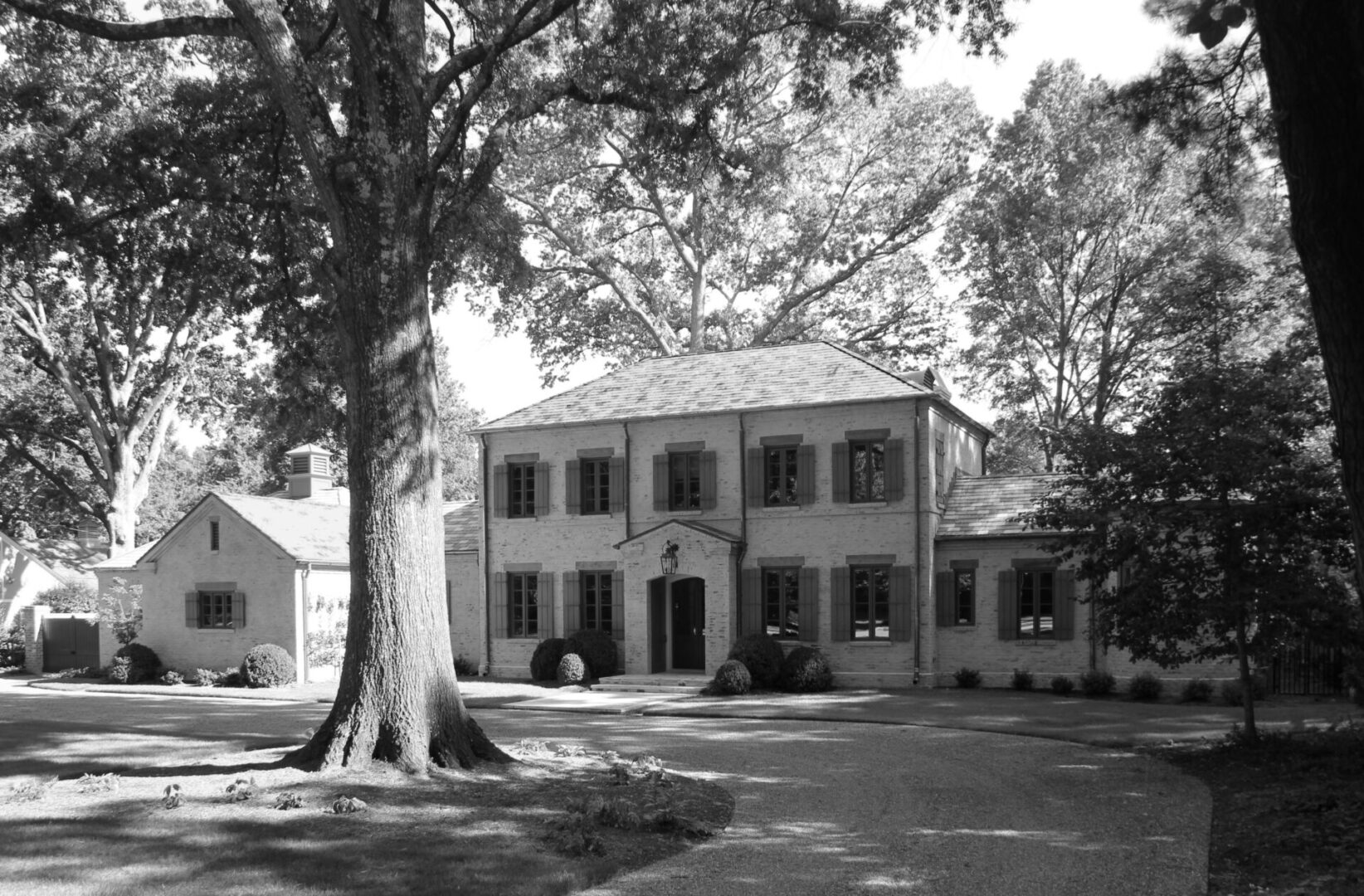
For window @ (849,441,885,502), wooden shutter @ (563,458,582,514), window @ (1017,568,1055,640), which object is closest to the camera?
window @ (1017,568,1055,640)

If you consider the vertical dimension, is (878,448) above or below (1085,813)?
above

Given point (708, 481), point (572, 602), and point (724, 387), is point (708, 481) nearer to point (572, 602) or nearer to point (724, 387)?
point (724, 387)

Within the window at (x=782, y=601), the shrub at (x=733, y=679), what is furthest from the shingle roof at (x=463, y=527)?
the shrub at (x=733, y=679)

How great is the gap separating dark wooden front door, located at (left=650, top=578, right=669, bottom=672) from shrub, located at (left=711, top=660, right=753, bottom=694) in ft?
10.2

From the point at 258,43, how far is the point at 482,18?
149 inches

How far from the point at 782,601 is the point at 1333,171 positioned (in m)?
21.6

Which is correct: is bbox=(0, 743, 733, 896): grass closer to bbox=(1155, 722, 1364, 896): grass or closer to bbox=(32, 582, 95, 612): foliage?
bbox=(1155, 722, 1364, 896): grass

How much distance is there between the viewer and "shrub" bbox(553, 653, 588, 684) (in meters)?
26.1

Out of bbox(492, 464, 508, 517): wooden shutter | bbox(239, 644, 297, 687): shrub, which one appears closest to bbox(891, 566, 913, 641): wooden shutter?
bbox(492, 464, 508, 517): wooden shutter

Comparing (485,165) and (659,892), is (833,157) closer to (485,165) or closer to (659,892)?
(485,165)

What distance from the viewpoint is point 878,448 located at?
25.8m

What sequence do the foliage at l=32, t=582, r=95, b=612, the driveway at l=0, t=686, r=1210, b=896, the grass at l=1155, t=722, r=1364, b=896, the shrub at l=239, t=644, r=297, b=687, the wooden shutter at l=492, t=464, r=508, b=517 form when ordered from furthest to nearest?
the foliage at l=32, t=582, r=95, b=612 → the wooden shutter at l=492, t=464, r=508, b=517 → the shrub at l=239, t=644, r=297, b=687 → the driveway at l=0, t=686, r=1210, b=896 → the grass at l=1155, t=722, r=1364, b=896

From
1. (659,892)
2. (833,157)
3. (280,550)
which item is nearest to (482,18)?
(659,892)

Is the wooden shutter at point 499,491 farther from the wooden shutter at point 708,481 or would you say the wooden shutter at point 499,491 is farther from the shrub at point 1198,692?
the shrub at point 1198,692
